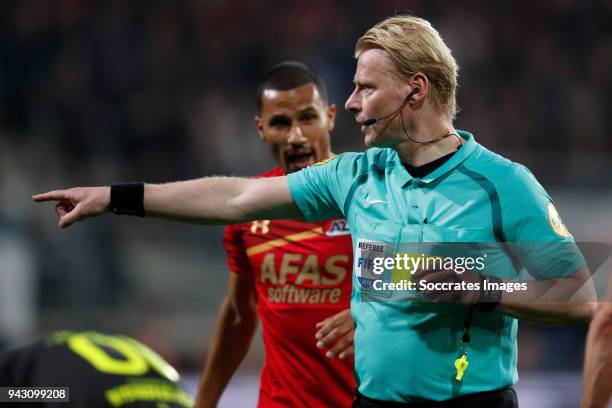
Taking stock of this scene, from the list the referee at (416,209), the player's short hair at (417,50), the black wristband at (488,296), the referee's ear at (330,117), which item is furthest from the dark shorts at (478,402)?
the referee's ear at (330,117)

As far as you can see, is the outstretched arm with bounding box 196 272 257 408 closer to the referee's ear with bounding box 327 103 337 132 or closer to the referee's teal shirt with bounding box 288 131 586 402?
the referee's ear with bounding box 327 103 337 132

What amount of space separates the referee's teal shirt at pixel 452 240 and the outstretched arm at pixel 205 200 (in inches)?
15.9

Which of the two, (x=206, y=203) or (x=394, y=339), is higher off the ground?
(x=206, y=203)

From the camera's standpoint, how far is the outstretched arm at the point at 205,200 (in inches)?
140

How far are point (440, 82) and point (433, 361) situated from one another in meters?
0.99

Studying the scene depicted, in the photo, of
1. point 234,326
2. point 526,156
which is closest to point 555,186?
point 526,156

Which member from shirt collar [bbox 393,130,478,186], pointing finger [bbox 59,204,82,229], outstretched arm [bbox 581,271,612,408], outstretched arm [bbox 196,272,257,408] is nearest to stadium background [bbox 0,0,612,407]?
outstretched arm [bbox 196,272,257,408]

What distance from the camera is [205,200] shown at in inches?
144

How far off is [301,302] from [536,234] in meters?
1.58

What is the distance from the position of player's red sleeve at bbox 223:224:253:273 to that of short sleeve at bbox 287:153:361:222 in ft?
3.62

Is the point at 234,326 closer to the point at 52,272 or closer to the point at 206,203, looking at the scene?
the point at 206,203

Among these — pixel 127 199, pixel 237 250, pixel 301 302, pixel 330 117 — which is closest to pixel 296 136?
pixel 330 117

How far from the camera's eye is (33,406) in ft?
9.42

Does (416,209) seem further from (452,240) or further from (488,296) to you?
(488,296)
